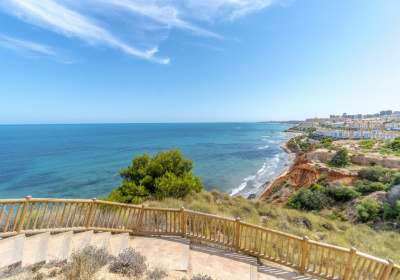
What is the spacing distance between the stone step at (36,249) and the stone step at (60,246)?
5.1 inches

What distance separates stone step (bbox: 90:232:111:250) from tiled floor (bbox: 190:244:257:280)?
2355 mm

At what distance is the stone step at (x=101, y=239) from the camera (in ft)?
15.2

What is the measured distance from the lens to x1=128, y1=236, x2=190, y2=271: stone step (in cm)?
425

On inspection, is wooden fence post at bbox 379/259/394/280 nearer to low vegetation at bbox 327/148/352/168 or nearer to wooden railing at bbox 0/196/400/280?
wooden railing at bbox 0/196/400/280

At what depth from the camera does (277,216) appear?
30.7 ft

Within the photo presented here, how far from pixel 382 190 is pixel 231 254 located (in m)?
16.7

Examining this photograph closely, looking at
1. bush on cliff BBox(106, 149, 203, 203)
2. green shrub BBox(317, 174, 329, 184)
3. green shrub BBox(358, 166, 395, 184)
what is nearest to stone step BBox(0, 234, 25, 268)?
bush on cliff BBox(106, 149, 203, 203)

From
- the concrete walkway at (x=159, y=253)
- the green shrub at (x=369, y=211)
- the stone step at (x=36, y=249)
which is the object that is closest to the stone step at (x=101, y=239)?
the concrete walkway at (x=159, y=253)

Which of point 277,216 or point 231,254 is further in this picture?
point 277,216

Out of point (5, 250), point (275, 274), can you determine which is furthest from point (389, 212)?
point (5, 250)

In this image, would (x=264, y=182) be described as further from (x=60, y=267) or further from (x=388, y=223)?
(x=60, y=267)

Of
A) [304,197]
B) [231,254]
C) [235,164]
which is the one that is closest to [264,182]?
[235,164]

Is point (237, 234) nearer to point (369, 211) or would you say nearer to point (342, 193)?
point (369, 211)

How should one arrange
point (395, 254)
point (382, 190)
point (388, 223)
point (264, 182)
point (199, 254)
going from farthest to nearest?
point (264, 182)
point (382, 190)
point (388, 223)
point (395, 254)
point (199, 254)
